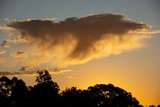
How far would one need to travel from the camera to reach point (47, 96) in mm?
98750

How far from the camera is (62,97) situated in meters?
104

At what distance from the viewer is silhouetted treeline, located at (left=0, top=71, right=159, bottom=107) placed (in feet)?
323

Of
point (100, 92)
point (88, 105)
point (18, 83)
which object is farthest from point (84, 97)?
point (18, 83)

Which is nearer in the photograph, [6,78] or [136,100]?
[6,78]

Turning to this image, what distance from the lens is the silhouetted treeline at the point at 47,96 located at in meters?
98.4

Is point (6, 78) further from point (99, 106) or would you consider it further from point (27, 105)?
point (99, 106)

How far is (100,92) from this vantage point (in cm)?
11662

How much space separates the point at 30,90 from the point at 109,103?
2609 cm

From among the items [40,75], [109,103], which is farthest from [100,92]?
[40,75]

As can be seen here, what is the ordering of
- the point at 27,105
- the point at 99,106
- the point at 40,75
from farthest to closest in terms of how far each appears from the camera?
the point at 99,106
the point at 40,75
the point at 27,105

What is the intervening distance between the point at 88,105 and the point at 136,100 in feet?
54.3

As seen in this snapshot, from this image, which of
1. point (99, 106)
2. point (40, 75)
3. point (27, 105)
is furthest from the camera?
point (99, 106)

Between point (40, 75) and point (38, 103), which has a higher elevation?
point (40, 75)

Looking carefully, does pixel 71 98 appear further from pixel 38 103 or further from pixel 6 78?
pixel 6 78
